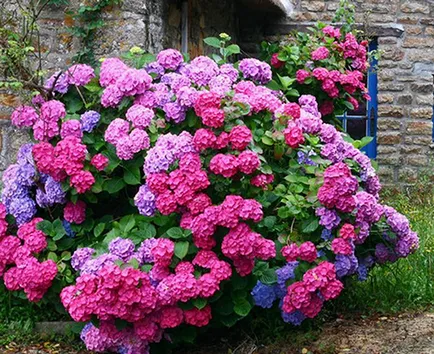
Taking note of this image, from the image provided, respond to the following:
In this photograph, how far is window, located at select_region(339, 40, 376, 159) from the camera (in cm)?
938

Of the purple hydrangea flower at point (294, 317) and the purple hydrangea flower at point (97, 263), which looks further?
the purple hydrangea flower at point (294, 317)

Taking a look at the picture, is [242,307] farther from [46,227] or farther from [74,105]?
[74,105]

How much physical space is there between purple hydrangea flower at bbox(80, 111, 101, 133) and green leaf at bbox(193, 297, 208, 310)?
4.01 ft

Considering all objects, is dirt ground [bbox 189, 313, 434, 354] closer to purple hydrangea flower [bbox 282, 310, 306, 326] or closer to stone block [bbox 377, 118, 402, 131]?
purple hydrangea flower [bbox 282, 310, 306, 326]

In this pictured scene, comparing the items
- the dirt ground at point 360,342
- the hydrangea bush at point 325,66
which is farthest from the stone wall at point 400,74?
the dirt ground at point 360,342

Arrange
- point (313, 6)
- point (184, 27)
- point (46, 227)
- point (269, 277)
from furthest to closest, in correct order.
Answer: point (313, 6) → point (184, 27) → point (46, 227) → point (269, 277)

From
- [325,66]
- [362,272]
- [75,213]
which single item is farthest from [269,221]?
[325,66]

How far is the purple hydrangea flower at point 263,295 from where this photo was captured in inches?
154

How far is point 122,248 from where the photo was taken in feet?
12.4

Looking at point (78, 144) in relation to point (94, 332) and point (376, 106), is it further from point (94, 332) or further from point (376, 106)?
point (376, 106)

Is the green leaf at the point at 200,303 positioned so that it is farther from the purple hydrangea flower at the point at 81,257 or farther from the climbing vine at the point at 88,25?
the climbing vine at the point at 88,25

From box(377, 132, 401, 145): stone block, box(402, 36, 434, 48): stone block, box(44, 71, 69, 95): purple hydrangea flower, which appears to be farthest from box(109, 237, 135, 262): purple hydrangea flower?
box(402, 36, 434, 48): stone block

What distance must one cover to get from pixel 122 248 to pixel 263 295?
77cm

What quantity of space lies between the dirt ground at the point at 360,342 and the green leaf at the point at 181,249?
2.10 ft
